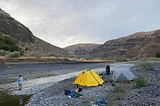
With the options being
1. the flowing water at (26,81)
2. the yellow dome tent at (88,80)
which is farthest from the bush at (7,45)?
Answer: the yellow dome tent at (88,80)

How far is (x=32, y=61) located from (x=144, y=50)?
91193 mm

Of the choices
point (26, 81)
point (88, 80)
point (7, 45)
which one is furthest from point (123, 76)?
point (7, 45)

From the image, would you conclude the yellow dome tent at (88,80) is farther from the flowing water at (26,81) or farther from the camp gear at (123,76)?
the flowing water at (26,81)

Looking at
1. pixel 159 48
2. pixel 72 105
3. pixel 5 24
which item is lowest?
pixel 72 105

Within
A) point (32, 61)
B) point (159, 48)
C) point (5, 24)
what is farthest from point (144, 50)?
point (32, 61)

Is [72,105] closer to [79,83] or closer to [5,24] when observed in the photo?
[79,83]

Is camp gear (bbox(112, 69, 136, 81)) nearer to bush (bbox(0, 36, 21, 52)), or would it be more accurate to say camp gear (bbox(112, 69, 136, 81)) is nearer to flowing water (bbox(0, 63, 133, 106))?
flowing water (bbox(0, 63, 133, 106))

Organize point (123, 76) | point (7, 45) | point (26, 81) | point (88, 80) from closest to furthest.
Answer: point (88, 80) < point (123, 76) < point (26, 81) < point (7, 45)

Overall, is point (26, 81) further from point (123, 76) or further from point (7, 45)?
point (7, 45)

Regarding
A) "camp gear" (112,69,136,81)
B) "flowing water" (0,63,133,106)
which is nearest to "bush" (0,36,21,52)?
"flowing water" (0,63,133,106)

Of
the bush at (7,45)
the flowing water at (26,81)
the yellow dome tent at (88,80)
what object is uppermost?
the bush at (7,45)

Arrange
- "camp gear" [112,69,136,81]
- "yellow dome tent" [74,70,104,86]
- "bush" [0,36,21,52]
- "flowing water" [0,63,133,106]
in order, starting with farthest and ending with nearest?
"bush" [0,36,21,52], "camp gear" [112,69,136,81], "yellow dome tent" [74,70,104,86], "flowing water" [0,63,133,106]

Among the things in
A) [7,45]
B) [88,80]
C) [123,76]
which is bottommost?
[88,80]

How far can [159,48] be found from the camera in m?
135
